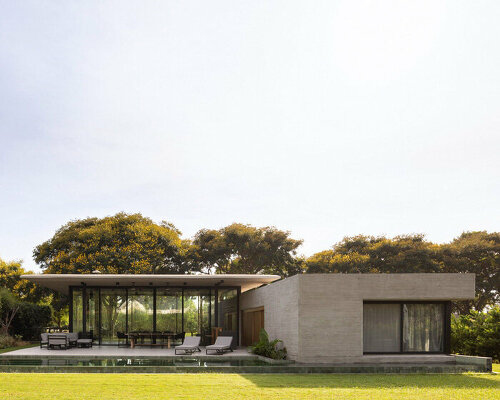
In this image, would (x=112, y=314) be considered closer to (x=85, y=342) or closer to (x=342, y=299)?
(x=85, y=342)

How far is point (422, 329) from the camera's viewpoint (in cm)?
1761

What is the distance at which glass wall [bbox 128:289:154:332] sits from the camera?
2436 cm

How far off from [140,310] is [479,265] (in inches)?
965

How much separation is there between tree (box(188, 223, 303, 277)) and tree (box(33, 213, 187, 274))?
228 centimetres

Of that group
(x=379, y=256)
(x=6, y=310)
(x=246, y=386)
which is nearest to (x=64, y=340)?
(x=6, y=310)

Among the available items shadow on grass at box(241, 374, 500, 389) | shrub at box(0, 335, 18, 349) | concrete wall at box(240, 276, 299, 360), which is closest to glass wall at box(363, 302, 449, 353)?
concrete wall at box(240, 276, 299, 360)

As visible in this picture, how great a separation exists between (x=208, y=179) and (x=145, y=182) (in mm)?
3734

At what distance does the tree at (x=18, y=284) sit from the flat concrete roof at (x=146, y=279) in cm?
1338

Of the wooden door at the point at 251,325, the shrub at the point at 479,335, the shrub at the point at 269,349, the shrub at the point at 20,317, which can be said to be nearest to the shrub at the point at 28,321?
the shrub at the point at 20,317

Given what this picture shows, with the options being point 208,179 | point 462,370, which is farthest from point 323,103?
point 462,370

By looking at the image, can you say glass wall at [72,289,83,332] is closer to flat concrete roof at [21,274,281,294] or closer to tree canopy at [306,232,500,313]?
flat concrete roof at [21,274,281,294]

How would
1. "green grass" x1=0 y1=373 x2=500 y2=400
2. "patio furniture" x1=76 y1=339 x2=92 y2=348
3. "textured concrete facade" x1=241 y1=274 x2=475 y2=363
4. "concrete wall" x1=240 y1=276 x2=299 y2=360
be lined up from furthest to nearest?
"patio furniture" x1=76 y1=339 x2=92 y2=348, "concrete wall" x1=240 y1=276 x2=299 y2=360, "textured concrete facade" x1=241 y1=274 x2=475 y2=363, "green grass" x1=0 y1=373 x2=500 y2=400

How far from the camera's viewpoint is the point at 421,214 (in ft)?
126

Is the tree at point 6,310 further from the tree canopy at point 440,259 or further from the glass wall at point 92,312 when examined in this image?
the tree canopy at point 440,259
